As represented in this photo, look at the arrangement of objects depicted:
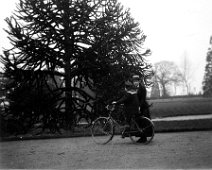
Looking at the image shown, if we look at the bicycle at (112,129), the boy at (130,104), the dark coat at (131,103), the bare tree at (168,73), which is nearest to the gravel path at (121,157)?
the bicycle at (112,129)

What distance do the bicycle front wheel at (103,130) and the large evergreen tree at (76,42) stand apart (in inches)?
162

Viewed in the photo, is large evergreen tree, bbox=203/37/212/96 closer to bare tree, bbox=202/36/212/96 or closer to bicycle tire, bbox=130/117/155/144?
bare tree, bbox=202/36/212/96

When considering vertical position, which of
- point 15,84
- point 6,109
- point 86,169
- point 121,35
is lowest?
point 86,169

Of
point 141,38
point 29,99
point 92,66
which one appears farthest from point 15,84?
point 141,38

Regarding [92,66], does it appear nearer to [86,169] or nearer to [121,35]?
[121,35]

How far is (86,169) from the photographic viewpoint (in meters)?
5.77

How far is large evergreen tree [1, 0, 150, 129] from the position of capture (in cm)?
1388

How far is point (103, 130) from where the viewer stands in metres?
9.59

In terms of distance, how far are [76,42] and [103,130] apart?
609 cm

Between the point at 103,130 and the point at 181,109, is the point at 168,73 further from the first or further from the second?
the point at 103,130

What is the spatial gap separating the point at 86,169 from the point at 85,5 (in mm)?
9577

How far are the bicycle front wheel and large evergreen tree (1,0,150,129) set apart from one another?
4.11 metres

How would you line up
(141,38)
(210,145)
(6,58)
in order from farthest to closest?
(141,38)
(6,58)
(210,145)

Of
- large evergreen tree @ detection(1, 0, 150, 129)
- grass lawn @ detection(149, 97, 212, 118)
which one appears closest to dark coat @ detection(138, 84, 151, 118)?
large evergreen tree @ detection(1, 0, 150, 129)
